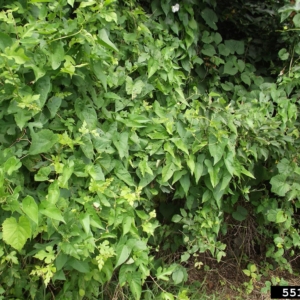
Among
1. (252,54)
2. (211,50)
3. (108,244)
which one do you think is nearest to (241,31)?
(252,54)

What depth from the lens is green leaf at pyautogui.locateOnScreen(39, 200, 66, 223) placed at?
128 centimetres

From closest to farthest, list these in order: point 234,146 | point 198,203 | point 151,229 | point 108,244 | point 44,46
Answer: point 44,46, point 108,244, point 151,229, point 234,146, point 198,203

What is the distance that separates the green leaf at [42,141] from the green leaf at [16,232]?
0.31 m

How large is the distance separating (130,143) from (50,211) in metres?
0.62

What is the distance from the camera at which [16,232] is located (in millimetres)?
1238

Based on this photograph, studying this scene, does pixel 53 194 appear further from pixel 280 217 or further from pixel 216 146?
pixel 280 217

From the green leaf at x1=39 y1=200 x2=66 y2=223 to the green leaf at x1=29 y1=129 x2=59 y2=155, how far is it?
0.24 m

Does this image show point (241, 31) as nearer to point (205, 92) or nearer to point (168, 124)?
point (205, 92)

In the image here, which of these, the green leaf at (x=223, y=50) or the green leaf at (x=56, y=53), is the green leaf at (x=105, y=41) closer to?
the green leaf at (x=56, y=53)

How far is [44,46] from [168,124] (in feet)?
2.42

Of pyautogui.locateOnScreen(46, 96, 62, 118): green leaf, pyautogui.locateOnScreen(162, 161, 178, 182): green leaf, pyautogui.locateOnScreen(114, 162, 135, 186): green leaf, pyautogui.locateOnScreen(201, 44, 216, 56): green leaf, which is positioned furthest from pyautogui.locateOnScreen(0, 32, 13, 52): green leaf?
pyautogui.locateOnScreen(201, 44, 216, 56): green leaf

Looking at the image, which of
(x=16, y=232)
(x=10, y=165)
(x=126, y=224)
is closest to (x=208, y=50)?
(x=126, y=224)

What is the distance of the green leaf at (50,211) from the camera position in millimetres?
1279

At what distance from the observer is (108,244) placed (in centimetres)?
156
